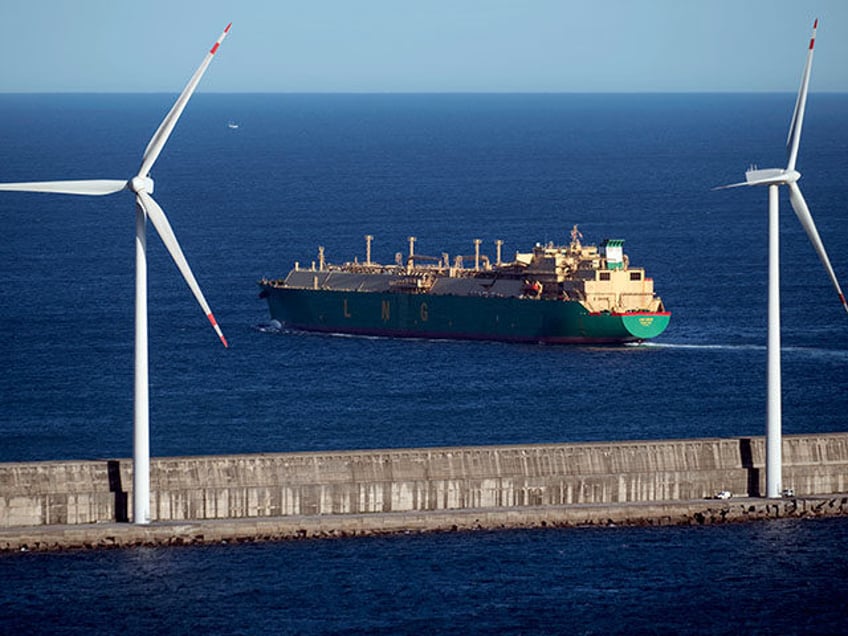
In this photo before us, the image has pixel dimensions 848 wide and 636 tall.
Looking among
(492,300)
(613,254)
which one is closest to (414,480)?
(492,300)

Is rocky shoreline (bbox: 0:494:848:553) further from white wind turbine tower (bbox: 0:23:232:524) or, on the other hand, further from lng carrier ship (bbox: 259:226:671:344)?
lng carrier ship (bbox: 259:226:671:344)

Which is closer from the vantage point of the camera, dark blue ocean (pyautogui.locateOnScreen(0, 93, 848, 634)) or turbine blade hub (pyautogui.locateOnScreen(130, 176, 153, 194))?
dark blue ocean (pyautogui.locateOnScreen(0, 93, 848, 634))

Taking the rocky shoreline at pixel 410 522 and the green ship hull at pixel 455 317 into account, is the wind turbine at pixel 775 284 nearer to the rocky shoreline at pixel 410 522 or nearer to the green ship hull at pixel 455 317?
the rocky shoreline at pixel 410 522

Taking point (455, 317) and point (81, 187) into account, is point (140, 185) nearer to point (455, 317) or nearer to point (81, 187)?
point (81, 187)

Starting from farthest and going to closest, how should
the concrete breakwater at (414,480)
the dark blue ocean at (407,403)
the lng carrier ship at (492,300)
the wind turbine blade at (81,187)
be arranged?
the lng carrier ship at (492,300) → the concrete breakwater at (414,480) → the wind turbine blade at (81,187) → the dark blue ocean at (407,403)

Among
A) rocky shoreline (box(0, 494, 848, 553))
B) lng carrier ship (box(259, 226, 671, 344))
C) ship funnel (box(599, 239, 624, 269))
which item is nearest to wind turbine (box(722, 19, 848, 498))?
rocky shoreline (box(0, 494, 848, 553))

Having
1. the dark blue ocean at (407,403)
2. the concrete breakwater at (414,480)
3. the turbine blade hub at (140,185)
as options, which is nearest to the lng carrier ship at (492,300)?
the dark blue ocean at (407,403)

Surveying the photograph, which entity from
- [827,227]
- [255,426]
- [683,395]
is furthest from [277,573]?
[827,227]

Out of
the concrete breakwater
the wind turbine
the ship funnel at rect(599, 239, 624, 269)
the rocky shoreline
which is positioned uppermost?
the ship funnel at rect(599, 239, 624, 269)
